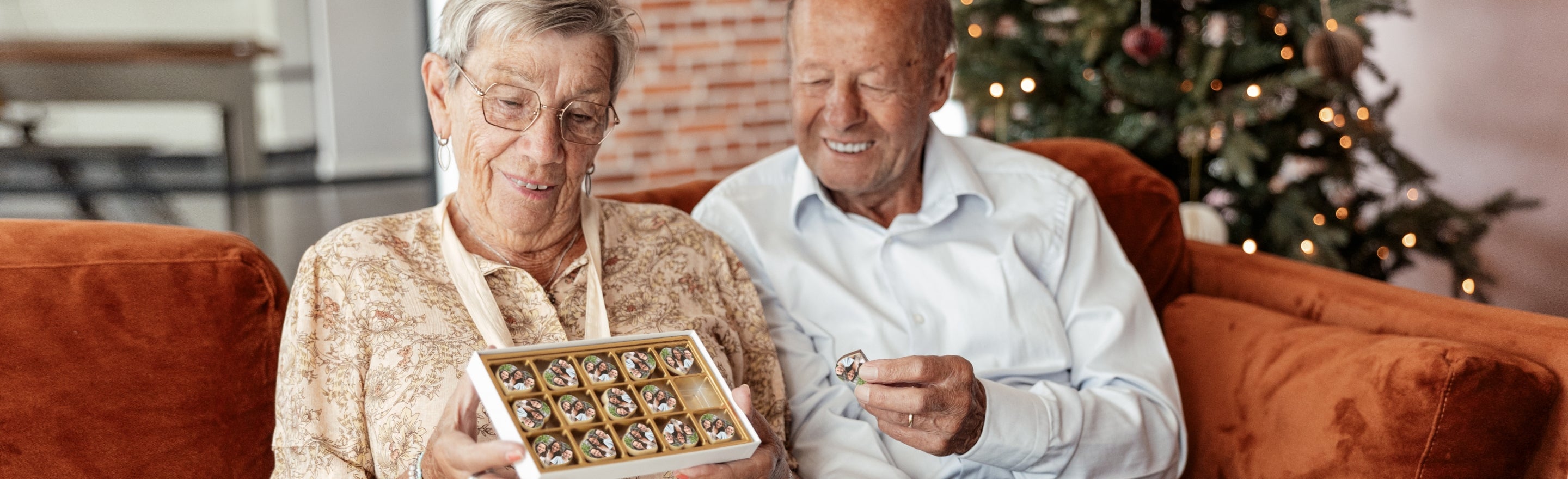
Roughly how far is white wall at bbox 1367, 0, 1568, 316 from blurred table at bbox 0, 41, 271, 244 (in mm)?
4402

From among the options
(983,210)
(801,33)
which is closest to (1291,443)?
(983,210)

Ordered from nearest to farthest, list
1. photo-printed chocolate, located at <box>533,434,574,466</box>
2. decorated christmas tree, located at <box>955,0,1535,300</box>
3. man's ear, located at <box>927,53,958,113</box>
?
photo-printed chocolate, located at <box>533,434,574,466</box> → man's ear, located at <box>927,53,958,113</box> → decorated christmas tree, located at <box>955,0,1535,300</box>

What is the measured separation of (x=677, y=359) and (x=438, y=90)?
0.52 metres

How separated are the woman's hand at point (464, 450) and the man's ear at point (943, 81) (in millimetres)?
984

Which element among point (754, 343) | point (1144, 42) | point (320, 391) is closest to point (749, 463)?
point (754, 343)

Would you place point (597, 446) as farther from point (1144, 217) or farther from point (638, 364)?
point (1144, 217)

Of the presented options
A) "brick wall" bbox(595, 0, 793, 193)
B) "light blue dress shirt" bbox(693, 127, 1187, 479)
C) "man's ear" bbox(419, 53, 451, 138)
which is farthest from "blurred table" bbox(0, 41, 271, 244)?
"man's ear" bbox(419, 53, 451, 138)

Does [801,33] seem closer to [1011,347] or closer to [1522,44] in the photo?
[1011,347]

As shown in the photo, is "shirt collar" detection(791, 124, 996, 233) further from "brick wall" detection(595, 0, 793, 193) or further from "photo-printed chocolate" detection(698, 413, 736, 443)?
"brick wall" detection(595, 0, 793, 193)

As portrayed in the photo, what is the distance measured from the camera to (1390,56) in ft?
14.3

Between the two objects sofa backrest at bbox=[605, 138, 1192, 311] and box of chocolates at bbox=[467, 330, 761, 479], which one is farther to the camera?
sofa backrest at bbox=[605, 138, 1192, 311]

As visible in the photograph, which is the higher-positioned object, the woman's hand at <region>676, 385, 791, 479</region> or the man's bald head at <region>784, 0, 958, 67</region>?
the man's bald head at <region>784, 0, 958, 67</region>

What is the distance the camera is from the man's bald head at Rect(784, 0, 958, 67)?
1.66 m

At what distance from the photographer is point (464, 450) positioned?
1010 mm
